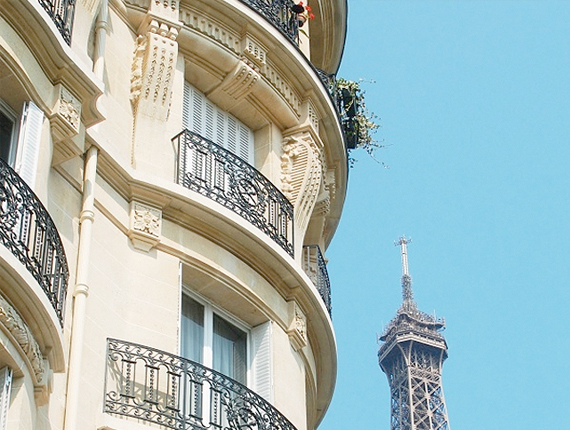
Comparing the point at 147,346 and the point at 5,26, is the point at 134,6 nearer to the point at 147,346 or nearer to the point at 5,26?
the point at 5,26

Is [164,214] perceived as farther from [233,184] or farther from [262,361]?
[262,361]

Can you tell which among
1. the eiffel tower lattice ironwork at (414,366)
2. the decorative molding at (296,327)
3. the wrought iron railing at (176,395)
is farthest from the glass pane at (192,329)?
the eiffel tower lattice ironwork at (414,366)

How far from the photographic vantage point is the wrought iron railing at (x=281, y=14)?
57.2 feet

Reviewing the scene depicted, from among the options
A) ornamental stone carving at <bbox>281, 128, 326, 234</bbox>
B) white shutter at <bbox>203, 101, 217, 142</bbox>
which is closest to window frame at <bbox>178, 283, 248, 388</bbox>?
ornamental stone carving at <bbox>281, 128, 326, 234</bbox>

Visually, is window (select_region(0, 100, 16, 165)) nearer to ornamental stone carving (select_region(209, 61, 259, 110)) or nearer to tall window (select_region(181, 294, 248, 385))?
tall window (select_region(181, 294, 248, 385))

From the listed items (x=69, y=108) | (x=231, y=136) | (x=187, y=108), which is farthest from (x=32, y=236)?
(x=231, y=136)

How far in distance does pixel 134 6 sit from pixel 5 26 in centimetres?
335

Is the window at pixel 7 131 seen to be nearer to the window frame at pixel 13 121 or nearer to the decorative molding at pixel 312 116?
the window frame at pixel 13 121

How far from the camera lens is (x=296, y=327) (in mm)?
15828

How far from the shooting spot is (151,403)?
1323 cm

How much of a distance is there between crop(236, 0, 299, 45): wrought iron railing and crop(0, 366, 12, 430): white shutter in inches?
273

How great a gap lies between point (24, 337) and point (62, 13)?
4060mm

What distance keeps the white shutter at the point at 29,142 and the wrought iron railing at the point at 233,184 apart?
8.37ft

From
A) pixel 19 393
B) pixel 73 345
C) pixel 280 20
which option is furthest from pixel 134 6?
pixel 19 393
